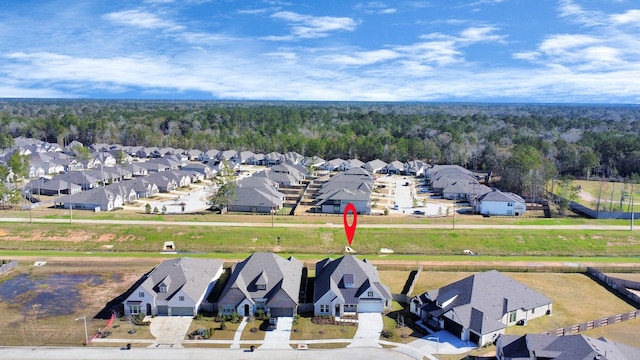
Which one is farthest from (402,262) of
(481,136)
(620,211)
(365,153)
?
(481,136)

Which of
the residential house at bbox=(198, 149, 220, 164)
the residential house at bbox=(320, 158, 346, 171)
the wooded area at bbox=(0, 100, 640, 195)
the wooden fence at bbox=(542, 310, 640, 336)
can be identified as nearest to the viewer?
the wooden fence at bbox=(542, 310, 640, 336)

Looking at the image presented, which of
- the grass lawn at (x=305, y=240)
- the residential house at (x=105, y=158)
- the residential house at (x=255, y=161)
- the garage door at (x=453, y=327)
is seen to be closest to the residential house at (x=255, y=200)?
the grass lawn at (x=305, y=240)

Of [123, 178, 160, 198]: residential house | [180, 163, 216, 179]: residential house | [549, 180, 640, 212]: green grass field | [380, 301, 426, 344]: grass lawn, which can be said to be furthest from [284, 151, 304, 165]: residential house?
[380, 301, 426, 344]: grass lawn

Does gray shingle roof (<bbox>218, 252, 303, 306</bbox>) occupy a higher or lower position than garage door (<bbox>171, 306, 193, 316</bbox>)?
higher

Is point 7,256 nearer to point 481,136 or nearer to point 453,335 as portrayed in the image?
point 453,335

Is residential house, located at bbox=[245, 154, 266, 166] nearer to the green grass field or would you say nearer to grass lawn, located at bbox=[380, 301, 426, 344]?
the green grass field

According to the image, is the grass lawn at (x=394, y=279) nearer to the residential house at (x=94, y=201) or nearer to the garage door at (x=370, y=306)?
the garage door at (x=370, y=306)

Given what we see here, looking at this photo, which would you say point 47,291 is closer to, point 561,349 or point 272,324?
point 272,324
